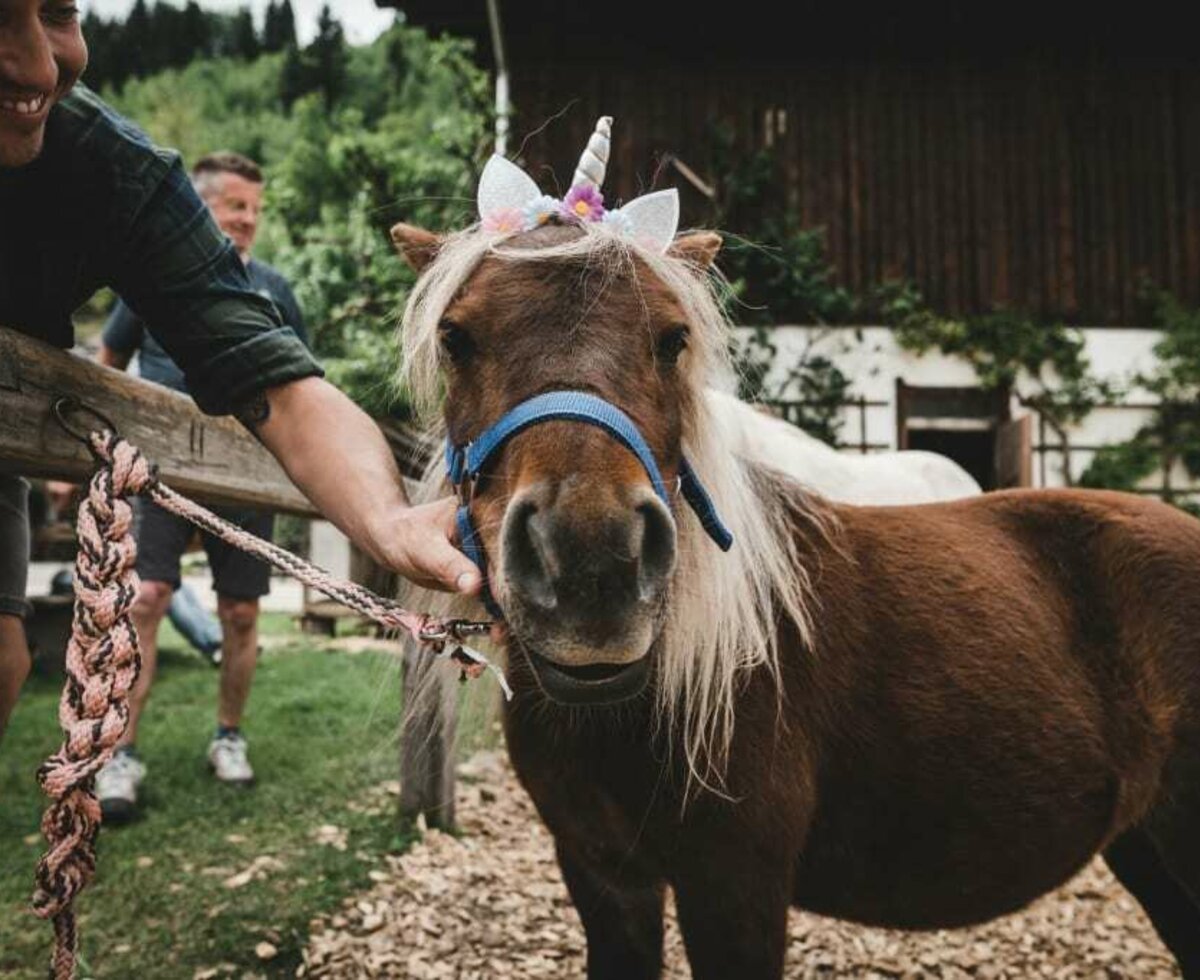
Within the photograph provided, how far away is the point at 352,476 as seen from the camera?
1724 mm

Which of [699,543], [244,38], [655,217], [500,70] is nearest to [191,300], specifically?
[655,217]

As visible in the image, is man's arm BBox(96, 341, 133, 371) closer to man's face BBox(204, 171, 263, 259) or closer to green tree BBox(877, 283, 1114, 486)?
man's face BBox(204, 171, 263, 259)

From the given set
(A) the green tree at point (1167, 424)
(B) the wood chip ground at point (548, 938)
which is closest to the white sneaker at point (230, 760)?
(B) the wood chip ground at point (548, 938)

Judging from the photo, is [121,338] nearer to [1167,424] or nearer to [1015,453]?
[1015,453]

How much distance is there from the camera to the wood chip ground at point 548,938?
3225mm

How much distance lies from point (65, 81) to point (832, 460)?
16.1ft

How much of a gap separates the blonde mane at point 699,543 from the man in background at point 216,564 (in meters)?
2.19

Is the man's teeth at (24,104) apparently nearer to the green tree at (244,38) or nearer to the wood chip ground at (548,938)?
the wood chip ground at (548,938)

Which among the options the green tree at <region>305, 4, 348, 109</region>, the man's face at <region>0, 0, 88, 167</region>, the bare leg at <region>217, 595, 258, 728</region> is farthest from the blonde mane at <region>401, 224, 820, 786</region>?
the green tree at <region>305, 4, 348, 109</region>

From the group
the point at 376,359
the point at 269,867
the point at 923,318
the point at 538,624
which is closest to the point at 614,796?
the point at 538,624

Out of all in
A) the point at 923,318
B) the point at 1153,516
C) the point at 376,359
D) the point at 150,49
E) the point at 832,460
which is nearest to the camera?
the point at 1153,516

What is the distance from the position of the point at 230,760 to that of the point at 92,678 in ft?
11.6

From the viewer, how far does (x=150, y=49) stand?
72.5m

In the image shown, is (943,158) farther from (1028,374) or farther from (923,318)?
(1028,374)
